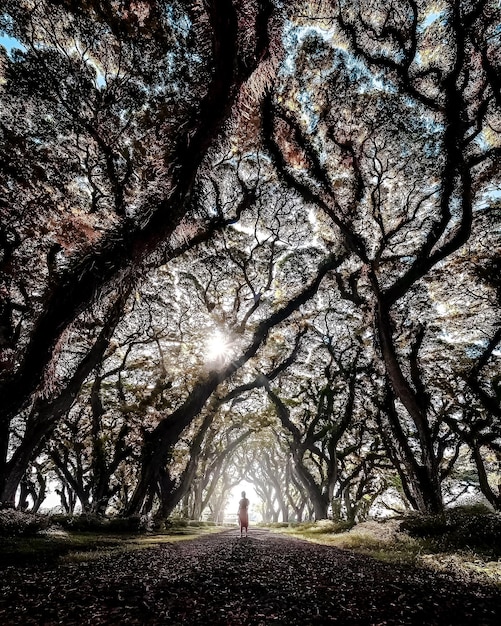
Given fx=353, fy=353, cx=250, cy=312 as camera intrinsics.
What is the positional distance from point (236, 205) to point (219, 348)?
626cm

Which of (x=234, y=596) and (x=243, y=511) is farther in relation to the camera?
(x=243, y=511)

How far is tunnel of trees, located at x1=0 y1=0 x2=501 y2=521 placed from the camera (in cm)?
606

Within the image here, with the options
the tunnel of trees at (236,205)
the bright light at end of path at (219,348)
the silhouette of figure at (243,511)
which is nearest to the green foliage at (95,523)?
the tunnel of trees at (236,205)

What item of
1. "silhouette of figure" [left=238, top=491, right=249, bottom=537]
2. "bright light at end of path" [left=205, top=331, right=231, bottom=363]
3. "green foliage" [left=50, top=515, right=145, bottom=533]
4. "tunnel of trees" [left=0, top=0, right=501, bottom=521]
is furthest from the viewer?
"bright light at end of path" [left=205, top=331, right=231, bottom=363]

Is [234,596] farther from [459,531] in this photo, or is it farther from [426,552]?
[459,531]

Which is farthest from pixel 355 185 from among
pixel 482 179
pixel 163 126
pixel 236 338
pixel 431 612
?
pixel 431 612

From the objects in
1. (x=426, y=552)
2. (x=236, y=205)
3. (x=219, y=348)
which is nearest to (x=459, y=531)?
(x=426, y=552)

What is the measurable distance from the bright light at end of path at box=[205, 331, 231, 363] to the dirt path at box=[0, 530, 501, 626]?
1032cm

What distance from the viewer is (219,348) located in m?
16.0

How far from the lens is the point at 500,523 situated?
7.07m

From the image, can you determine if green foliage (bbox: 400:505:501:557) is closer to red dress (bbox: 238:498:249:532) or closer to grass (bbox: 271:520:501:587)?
grass (bbox: 271:520:501:587)

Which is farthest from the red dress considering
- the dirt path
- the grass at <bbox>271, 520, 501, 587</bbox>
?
the dirt path

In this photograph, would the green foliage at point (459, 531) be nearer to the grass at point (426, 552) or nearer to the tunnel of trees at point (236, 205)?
the grass at point (426, 552)

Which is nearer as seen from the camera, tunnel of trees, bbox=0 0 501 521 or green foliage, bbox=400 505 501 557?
tunnel of trees, bbox=0 0 501 521
